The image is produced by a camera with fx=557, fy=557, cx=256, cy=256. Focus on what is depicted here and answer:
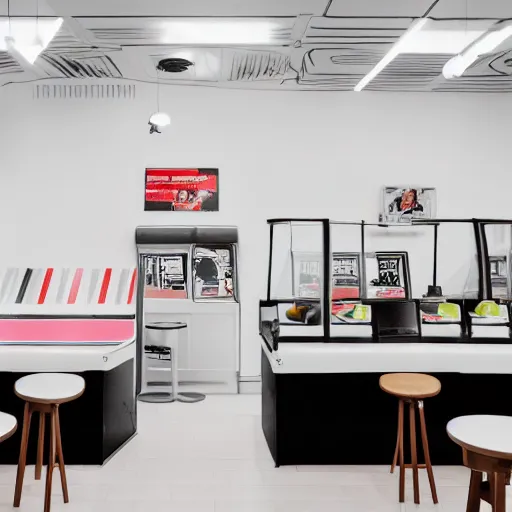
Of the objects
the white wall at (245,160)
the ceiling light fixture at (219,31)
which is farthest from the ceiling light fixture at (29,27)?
the white wall at (245,160)

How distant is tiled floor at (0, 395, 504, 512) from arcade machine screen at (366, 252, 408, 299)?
1.23m

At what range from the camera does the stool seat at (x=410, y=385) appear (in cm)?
332

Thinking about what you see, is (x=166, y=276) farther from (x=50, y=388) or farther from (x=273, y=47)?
(x=50, y=388)

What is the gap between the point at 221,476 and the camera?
12.5ft

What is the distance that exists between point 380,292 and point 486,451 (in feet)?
6.28

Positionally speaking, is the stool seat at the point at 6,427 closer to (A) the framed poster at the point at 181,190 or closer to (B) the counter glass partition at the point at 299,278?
(B) the counter glass partition at the point at 299,278

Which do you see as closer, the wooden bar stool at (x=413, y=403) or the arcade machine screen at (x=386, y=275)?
the wooden bar stool at (x=413, y=403)

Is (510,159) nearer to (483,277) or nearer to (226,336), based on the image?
(483,277)

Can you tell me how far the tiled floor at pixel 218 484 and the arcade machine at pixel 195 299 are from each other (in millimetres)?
1591

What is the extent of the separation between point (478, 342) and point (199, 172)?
3560mm

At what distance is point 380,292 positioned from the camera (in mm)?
4117

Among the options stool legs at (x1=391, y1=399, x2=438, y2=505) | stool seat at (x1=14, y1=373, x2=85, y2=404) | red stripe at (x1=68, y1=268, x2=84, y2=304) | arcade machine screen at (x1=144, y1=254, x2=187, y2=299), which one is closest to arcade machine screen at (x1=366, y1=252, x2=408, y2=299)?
stool legs at (x1=391, y1=399, x2=438, y2=505)

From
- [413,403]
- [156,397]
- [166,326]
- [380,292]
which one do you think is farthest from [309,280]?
[156,397]

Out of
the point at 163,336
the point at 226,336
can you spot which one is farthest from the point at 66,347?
the point at 226,336
